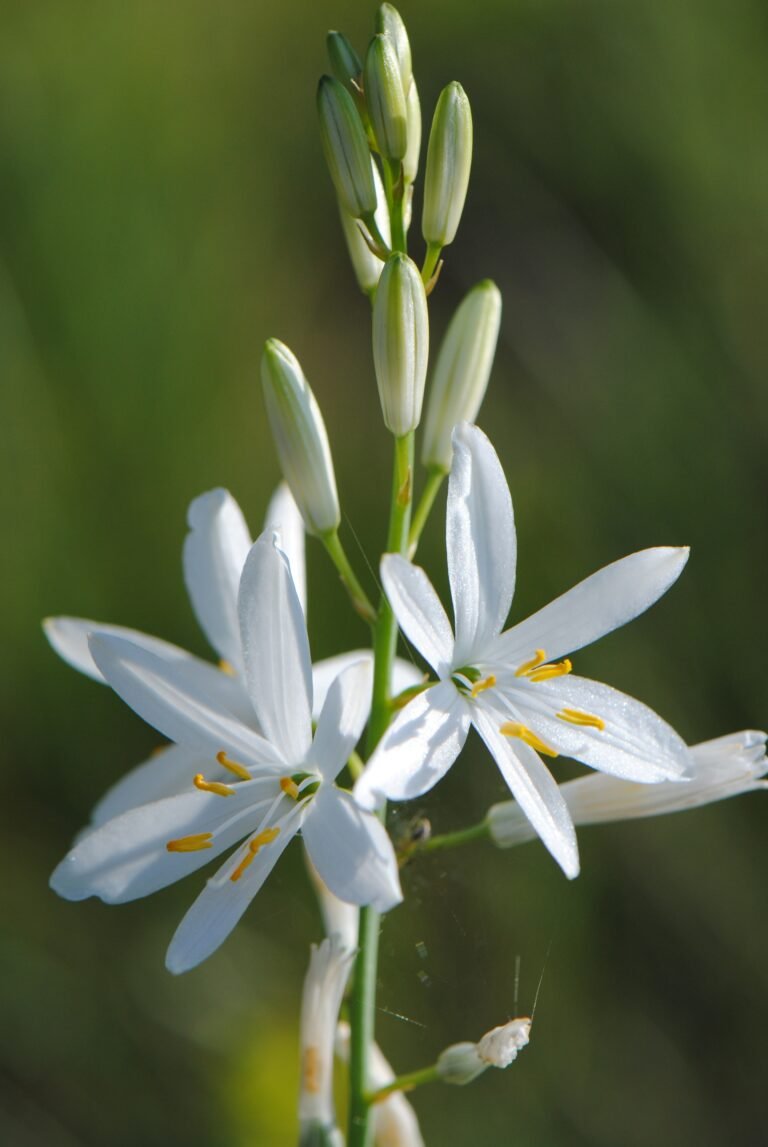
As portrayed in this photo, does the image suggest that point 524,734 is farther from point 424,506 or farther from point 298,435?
point 298,435

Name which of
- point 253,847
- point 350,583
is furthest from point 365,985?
point 350,583

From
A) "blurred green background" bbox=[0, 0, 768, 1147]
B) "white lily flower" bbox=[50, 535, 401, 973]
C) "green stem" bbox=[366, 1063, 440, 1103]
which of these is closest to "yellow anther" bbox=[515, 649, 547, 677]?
"white lily flower" bbox=[50, 535, 401, 973]

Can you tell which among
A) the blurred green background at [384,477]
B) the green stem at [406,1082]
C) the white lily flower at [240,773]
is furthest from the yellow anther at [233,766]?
the blurred green background at [384,477]

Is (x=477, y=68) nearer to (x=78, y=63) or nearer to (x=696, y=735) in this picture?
(x=78, y=63)

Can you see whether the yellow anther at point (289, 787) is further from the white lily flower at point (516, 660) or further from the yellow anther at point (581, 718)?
the yellow anther at point (581, 718)

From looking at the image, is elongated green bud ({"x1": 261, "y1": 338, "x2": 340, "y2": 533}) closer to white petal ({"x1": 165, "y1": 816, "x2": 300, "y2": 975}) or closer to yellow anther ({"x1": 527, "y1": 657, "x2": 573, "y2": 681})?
yellow anther ({"x1": 527, "y1": 657, "x2": 573, "y2": 681})

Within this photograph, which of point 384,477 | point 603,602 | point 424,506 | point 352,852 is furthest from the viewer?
point 384,477
